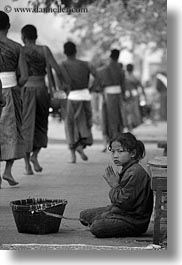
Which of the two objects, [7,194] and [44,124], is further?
[44,124]

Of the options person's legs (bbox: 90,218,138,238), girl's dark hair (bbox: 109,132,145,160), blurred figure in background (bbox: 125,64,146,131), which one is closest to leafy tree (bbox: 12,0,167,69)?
blurred figure in background (bbox: 125,64,146,131)

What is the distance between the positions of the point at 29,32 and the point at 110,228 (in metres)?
3.87

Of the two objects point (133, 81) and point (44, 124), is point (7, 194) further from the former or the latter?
point (133, 81)

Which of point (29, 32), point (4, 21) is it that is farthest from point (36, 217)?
point (29, 32)

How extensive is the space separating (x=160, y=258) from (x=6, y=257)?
0.99 m

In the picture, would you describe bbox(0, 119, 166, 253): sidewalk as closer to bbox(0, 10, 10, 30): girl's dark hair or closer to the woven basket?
the woven basket

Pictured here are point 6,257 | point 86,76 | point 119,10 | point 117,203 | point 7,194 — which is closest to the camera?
point 6,257

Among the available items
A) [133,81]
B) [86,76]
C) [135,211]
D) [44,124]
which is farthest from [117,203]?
[133,81]

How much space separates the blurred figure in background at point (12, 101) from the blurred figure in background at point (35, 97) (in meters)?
1.19

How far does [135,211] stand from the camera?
6.76m

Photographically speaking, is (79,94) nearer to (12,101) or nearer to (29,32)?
(29,32)

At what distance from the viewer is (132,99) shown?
20.4 metres

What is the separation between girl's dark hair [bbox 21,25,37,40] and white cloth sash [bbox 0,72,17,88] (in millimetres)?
1259

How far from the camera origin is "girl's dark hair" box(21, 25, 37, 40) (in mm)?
10008
